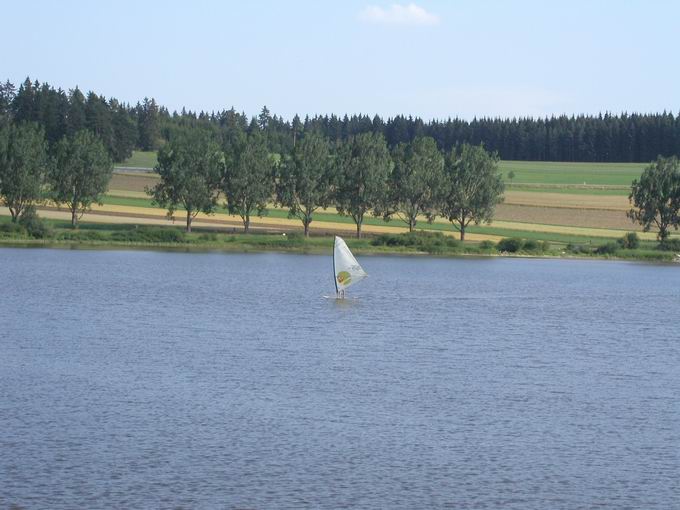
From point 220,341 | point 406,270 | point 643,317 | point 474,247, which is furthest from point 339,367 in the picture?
point 474,247

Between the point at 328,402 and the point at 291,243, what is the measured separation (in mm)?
86268

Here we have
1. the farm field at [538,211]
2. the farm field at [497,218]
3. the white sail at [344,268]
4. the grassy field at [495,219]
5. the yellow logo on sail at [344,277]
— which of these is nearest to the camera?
the white sail at [344,268]

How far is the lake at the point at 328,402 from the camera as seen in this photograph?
25.3 meters

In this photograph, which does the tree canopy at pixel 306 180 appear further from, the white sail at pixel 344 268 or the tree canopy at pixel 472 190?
the white sail at pixel 344 268

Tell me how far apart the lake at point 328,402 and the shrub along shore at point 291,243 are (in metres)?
45.0

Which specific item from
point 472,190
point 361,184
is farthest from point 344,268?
point 472,190

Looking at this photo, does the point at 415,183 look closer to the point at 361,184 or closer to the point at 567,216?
the point at 361,184

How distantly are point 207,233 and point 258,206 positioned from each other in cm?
789

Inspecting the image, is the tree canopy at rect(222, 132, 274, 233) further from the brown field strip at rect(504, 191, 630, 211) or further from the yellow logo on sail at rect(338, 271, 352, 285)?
the yellow logo on sail at rect(338, 271, 352, 285)

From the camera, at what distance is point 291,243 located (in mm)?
120875

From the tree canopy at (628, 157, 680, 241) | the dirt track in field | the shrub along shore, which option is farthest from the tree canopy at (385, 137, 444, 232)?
the tree canopy at (628, 157, 680, 241)

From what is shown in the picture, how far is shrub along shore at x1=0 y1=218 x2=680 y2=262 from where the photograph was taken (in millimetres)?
114375

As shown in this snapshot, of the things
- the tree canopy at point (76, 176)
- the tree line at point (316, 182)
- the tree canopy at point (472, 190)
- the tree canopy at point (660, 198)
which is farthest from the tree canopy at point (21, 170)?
the tree canopy at point (660, 198)

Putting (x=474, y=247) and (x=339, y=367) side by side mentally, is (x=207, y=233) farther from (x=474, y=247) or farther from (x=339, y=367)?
(x=339, y=367)
